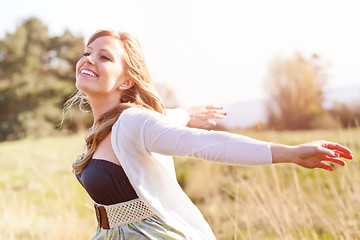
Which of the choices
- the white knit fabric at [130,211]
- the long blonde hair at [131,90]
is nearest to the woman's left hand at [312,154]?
the white knit fabric at [130,211]

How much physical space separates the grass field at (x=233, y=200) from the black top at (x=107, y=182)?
2.75 ft

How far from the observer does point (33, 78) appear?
20781 mm

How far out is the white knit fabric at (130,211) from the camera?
167 cm

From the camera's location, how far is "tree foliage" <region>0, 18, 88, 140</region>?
66.0 feet

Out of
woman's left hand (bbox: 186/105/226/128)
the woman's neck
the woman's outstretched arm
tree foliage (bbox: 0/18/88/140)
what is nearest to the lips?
the woman's neck

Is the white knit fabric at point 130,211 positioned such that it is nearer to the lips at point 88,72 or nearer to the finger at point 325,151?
the lips at point 88,72

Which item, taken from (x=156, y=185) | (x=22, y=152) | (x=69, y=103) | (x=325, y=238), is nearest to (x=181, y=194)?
(x=156, y=185)

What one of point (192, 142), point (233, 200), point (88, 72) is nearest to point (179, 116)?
point (88, 72)

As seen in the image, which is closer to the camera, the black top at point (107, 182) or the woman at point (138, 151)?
the woman at point (138, 151)

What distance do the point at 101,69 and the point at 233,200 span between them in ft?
13.6

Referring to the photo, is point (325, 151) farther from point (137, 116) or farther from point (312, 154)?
point (137, 116)

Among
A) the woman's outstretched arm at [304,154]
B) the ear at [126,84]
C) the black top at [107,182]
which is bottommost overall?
the black top at [107,182]

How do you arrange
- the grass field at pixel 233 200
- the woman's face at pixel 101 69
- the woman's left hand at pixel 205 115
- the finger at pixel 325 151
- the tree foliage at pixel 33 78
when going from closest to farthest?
the finger at pixel 325 151, the woman's face at pixel 101 69, the woman's left hand at pixel 205 115, the grass field at pixel 233 200, the tree foliage at pixel 33 78

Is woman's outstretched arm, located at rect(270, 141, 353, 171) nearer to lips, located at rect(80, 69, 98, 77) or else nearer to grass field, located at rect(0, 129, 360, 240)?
lips, located at rect(80, 69, 98, 77)
